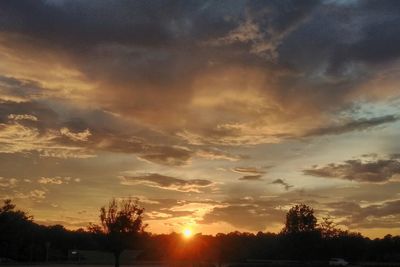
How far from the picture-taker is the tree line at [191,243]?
48000mm

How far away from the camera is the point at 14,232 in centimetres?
5631

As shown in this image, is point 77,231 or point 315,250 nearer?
point 315,250

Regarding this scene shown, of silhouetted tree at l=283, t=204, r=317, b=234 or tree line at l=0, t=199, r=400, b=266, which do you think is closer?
tree line at l=0, t=199, r=400, b=266

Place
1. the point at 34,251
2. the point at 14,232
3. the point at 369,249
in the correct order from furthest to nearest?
the point at 369,249 → the point at 34,251 → the point at 14,232

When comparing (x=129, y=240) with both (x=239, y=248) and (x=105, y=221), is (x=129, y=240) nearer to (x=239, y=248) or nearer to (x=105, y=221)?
(x=105, y=221)

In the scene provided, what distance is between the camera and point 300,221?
240ft

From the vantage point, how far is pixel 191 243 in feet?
282

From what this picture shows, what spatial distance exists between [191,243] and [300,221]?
65.3 ft

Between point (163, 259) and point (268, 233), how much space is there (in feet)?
128

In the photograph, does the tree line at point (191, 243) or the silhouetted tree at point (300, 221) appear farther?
the silhouetted tree at point (300, 221)

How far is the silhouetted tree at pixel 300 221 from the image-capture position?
73188 mm

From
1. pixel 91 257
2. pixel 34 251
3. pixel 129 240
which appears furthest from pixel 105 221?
pixel 91 257

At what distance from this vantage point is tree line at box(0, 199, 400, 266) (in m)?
48.0

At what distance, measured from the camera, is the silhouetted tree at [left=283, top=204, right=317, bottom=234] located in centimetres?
7319
